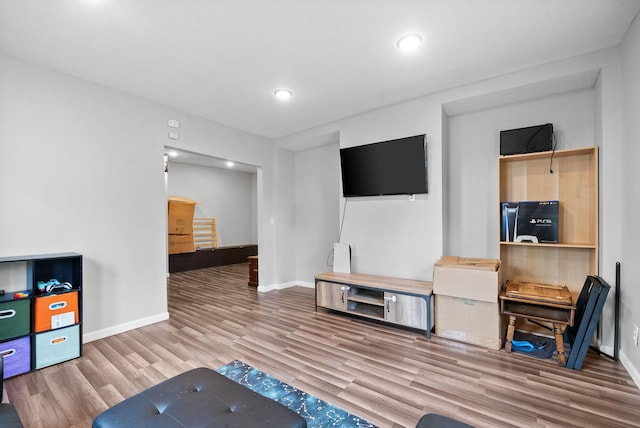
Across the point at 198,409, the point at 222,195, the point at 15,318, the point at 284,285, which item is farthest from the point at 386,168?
the point at 222,195

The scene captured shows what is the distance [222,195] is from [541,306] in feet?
25.3

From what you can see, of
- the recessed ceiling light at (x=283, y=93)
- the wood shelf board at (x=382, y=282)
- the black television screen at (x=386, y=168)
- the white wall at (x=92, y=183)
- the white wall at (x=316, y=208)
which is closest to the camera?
the white wall at (x=92, y=183)

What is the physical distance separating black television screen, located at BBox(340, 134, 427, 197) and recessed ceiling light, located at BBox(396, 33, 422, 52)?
3.57 feet

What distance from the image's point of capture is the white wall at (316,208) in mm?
4953

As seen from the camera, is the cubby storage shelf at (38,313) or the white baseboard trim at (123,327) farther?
the white baseboard trim at (123,327)

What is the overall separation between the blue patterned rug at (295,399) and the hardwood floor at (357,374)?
2.9 inches

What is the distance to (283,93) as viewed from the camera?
3.31 metres

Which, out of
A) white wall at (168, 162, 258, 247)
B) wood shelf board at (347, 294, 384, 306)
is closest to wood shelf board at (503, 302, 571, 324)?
wood shelf board at (347, 294, 384, 306)

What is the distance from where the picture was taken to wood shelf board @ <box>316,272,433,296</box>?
10.1 feet

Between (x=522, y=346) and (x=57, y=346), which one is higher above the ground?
(x=57, y=346)

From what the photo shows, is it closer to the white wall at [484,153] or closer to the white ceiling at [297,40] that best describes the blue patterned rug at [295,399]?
the white wall at [484,153]

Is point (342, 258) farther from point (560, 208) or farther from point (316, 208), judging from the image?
point (560, 208)

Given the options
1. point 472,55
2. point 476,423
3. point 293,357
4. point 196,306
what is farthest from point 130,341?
point 472,55

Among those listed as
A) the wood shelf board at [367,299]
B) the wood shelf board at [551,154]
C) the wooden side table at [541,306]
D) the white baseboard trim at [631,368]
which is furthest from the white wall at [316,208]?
the white baseboard trim at [631,368]
